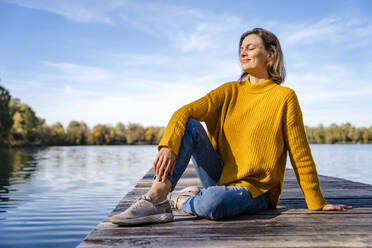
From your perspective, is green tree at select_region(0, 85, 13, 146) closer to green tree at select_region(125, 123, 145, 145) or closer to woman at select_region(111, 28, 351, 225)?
green tree at select_region(125, 123, 145, 145)

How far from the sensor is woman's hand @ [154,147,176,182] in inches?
81.2

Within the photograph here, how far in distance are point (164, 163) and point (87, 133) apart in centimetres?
6352

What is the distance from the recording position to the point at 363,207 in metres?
2.60

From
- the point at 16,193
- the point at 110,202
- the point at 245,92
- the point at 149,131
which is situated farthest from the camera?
the point at 149,131

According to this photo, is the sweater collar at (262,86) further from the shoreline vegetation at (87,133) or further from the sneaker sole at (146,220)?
the shoreline vegetation at (87,133)

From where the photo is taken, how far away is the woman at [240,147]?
6.88ft

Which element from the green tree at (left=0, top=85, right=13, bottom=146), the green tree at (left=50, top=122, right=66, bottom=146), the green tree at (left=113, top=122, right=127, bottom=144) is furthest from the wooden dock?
the green tree at (left=113, top=122, right=127, bottom=144)

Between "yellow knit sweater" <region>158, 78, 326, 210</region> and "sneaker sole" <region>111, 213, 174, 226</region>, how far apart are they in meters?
0.49

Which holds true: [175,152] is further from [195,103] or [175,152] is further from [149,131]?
[149,131]

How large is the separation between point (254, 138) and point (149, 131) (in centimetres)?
6190

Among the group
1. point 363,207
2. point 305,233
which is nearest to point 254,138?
point 305,233

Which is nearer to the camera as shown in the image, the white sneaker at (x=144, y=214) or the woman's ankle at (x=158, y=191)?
the white sneaker at (x=144, y=214)

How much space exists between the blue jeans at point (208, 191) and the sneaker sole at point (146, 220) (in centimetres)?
19

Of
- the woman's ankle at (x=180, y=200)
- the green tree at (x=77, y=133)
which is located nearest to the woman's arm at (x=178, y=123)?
the woman's ankle at (x=180, y=200)
